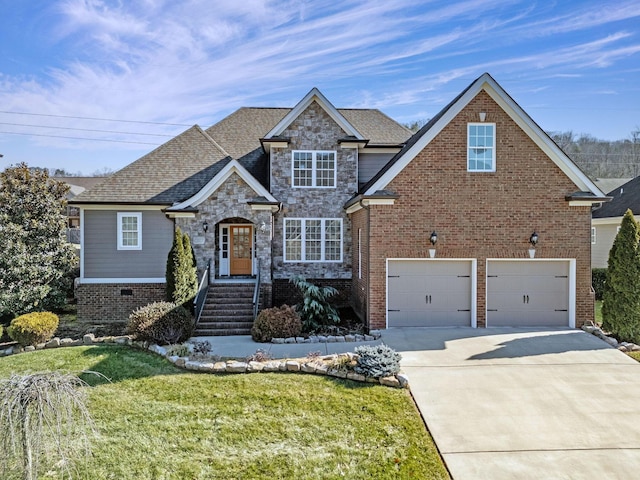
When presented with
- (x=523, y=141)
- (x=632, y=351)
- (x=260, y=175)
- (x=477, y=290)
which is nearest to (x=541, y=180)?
(x=523, y=141)

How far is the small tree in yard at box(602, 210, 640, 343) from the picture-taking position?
10.3 metres

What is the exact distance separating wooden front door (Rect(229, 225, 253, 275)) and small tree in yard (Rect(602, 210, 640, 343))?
38.5 ft

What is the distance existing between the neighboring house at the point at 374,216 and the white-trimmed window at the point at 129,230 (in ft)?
0.12

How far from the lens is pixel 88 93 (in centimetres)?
1598

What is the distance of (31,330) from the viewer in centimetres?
1062

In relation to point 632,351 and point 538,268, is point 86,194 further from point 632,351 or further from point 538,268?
point 632,351

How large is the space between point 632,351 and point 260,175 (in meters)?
13.3

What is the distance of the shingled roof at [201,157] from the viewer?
14477 mm

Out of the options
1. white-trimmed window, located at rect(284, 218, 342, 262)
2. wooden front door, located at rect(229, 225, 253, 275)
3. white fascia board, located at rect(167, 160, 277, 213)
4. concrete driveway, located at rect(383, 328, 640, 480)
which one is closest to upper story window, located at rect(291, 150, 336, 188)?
white-trimmed window, located at rect(284, 218, 342, 262)

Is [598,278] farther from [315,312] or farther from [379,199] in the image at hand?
[315,312]

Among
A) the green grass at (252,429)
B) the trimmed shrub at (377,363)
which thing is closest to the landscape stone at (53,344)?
the green grass at (252,429)

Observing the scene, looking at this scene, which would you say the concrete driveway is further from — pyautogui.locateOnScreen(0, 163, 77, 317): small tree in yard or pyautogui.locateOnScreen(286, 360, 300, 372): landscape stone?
pyautogui.locateOnScreen(0, 163, 77, 317): small tree in yard

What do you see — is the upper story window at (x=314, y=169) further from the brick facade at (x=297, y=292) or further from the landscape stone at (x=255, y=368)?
the landscape stone at (x=255, y=368)

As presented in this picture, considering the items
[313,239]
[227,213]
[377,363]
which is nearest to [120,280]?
[227,213]
